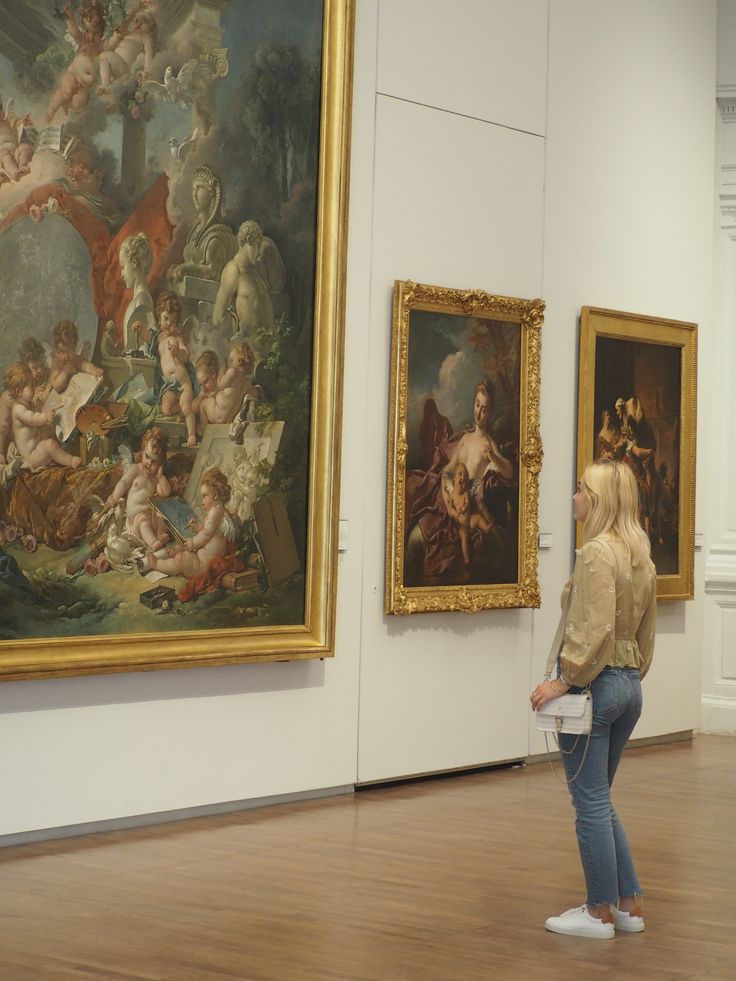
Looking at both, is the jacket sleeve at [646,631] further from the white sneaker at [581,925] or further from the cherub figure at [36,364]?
the cherub figure at [36,364]

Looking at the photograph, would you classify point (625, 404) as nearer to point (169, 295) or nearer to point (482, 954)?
point (169, 295)

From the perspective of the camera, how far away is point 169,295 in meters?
10.4

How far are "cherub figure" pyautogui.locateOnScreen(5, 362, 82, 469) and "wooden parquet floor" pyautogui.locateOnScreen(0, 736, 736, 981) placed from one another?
2.51 m

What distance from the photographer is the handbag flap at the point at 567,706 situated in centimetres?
759

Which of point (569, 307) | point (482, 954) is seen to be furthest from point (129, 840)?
point (569, 307)

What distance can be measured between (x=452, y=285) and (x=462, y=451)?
4.72ft

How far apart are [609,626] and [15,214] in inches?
182

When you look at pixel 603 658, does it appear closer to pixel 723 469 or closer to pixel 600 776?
pixel 600 776

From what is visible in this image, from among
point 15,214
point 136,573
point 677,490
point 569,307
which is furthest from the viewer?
point 677,490

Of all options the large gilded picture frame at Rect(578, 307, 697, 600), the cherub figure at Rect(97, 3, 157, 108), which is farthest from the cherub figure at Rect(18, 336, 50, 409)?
the large gilded picture frame at Rect(578, 307, 697, 600)

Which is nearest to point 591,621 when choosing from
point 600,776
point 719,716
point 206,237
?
point 600,776

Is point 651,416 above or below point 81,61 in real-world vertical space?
below

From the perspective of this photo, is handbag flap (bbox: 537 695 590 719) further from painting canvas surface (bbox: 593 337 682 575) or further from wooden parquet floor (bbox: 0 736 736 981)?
painting canvas surface (bbox: 593 337 682 575)

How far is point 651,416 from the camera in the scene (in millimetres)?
15148
